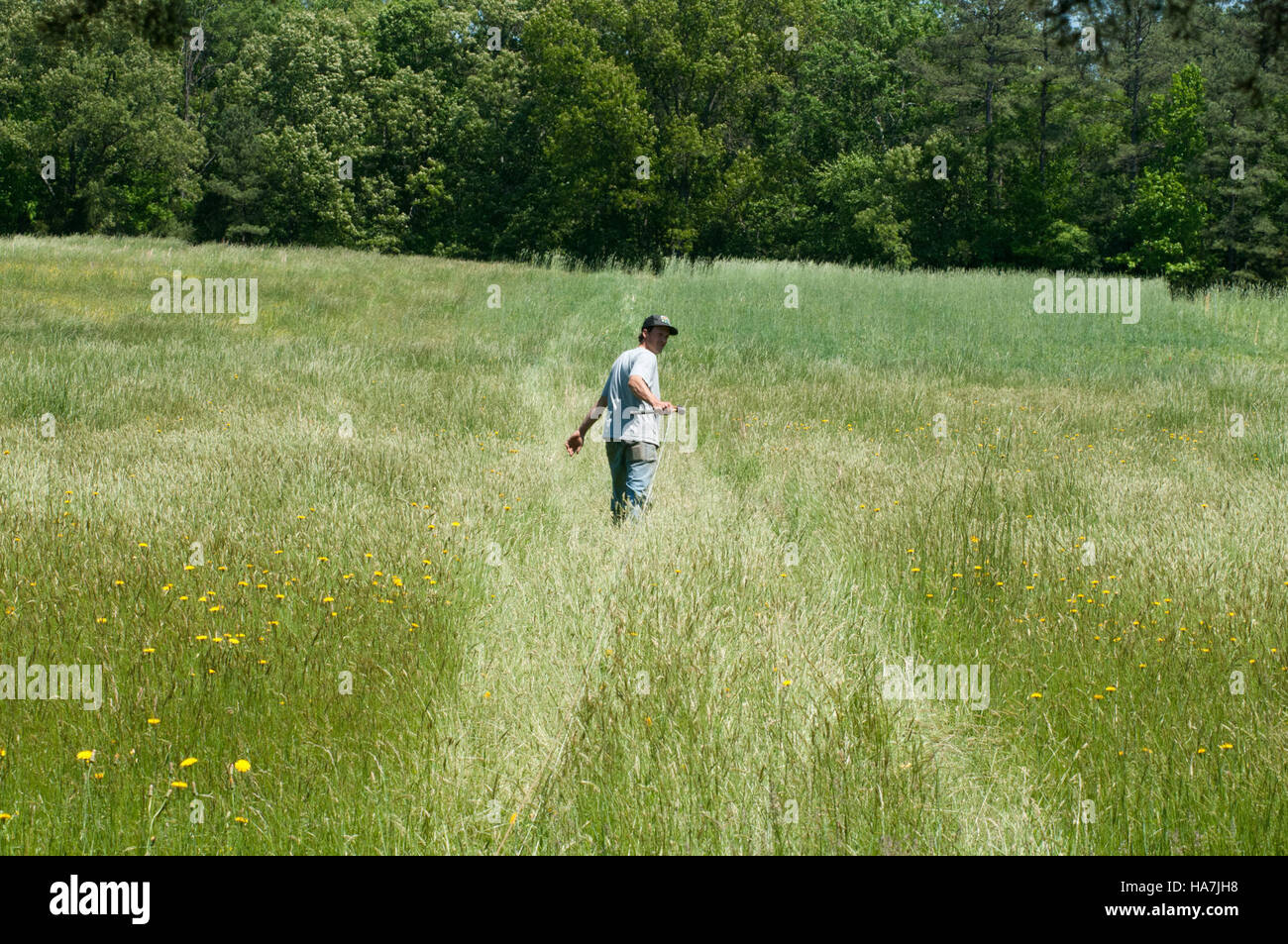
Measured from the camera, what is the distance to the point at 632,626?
5.28 meters

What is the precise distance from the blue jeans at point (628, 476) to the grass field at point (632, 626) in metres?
0.21

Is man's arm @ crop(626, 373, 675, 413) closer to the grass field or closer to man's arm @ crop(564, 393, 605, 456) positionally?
man's arm @ crop(564, 393, 605, 456)

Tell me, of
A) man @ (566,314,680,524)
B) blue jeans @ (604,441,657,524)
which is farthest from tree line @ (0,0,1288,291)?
blue jeans @ (604,441,657,524)

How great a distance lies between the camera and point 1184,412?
13.3 metres

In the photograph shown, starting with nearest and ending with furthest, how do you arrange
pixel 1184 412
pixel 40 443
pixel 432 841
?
pixel 432 841 → pixel 40 443 → pixel 1184 412

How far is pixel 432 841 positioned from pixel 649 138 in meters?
46.8

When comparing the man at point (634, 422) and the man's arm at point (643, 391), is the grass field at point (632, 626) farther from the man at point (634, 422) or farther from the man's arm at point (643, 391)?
the man's arm at point (643, 391)

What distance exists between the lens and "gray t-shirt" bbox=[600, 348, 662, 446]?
7629mm

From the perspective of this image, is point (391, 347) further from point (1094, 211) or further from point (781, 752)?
point (1094, 211)

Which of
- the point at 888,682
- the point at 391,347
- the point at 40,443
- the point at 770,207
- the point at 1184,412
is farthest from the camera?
the point at 770,207

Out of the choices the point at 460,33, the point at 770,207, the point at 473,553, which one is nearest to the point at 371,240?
the point at 460,33

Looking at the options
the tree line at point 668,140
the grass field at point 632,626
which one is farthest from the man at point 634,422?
the tree line at point 668,140

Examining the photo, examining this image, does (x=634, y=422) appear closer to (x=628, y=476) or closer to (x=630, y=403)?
(x=630, y=403)

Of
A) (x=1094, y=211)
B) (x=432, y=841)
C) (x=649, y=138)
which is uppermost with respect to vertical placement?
(x=649, y=138)
